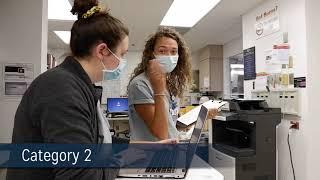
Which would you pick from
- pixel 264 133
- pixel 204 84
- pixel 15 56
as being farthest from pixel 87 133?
pixel 204 84

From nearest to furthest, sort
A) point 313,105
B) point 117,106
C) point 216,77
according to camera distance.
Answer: point 313,105 < point 117,106 < point 216,77

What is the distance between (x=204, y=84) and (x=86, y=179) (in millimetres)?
6032

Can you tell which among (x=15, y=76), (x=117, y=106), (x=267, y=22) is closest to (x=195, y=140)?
(x=15, y=76)

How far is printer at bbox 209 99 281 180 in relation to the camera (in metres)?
2.60

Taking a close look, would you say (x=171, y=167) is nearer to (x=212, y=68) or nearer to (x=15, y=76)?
(x=15, y=76)

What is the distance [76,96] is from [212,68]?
578 cm

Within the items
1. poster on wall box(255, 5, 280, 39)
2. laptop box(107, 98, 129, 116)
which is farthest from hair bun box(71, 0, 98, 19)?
laptop box(107, 98, 129, 116)

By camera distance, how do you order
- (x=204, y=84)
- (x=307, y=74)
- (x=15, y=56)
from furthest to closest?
1. (x=204, y=84)
2. (x=307, y=74)
3. (x=15, y=56)

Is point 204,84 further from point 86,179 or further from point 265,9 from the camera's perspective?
point 86,179

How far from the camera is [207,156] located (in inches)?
130

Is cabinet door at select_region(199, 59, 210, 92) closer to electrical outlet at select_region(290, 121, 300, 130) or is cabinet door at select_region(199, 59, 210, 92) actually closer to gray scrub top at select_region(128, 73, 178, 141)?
electrical outlet at select_region(290, 121, 300, 130)

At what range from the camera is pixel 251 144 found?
267cm

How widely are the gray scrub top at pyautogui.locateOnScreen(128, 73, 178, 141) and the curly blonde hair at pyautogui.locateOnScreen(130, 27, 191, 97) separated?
0.33 ft

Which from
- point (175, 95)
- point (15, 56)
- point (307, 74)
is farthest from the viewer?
point (307, 74)
